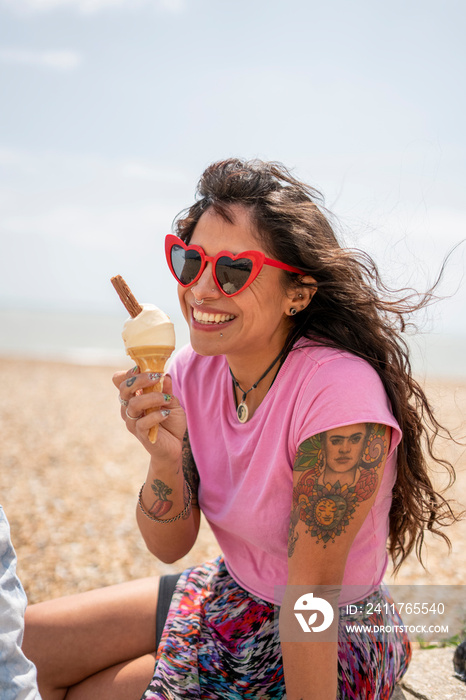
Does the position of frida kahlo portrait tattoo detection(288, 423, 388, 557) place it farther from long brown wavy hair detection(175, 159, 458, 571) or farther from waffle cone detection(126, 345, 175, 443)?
waffle cone detection(126, 345, 175, 443)

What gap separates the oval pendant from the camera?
267 cm

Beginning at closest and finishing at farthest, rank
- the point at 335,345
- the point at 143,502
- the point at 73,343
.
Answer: the point at 335,345
the point at 143,502
the point at 73,343

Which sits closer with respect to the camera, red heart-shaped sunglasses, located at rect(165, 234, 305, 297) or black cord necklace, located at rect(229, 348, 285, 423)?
red heart-shaped sunglasses, located at rect(165, 234, 305, 297)

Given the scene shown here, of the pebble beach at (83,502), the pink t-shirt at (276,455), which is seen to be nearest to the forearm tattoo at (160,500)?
the pink t-shirt at (276,455)

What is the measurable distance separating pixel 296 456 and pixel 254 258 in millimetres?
835

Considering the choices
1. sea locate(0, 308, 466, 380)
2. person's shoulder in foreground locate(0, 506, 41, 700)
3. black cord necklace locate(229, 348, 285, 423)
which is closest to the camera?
person's shoulder in foreground locate(0, 506, 41, 700)

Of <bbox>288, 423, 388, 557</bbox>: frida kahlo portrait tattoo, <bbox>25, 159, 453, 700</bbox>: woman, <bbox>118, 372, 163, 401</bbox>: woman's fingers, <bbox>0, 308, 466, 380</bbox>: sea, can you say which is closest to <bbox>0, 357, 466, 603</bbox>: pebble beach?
<bbox>25, 159, 453, 700</bbox>: woman

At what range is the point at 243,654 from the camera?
7.99 ft

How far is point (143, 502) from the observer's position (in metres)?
2.81

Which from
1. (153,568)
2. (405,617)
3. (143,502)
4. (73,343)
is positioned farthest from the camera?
(73,343)

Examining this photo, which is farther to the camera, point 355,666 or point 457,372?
point 457,372

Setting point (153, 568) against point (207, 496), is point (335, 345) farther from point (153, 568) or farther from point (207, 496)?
point (153, 568)

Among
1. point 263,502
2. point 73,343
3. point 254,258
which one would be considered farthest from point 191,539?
point 73,343

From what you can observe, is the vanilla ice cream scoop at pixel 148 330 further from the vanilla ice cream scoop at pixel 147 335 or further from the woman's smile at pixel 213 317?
the woman's smile at pixel 213 317
